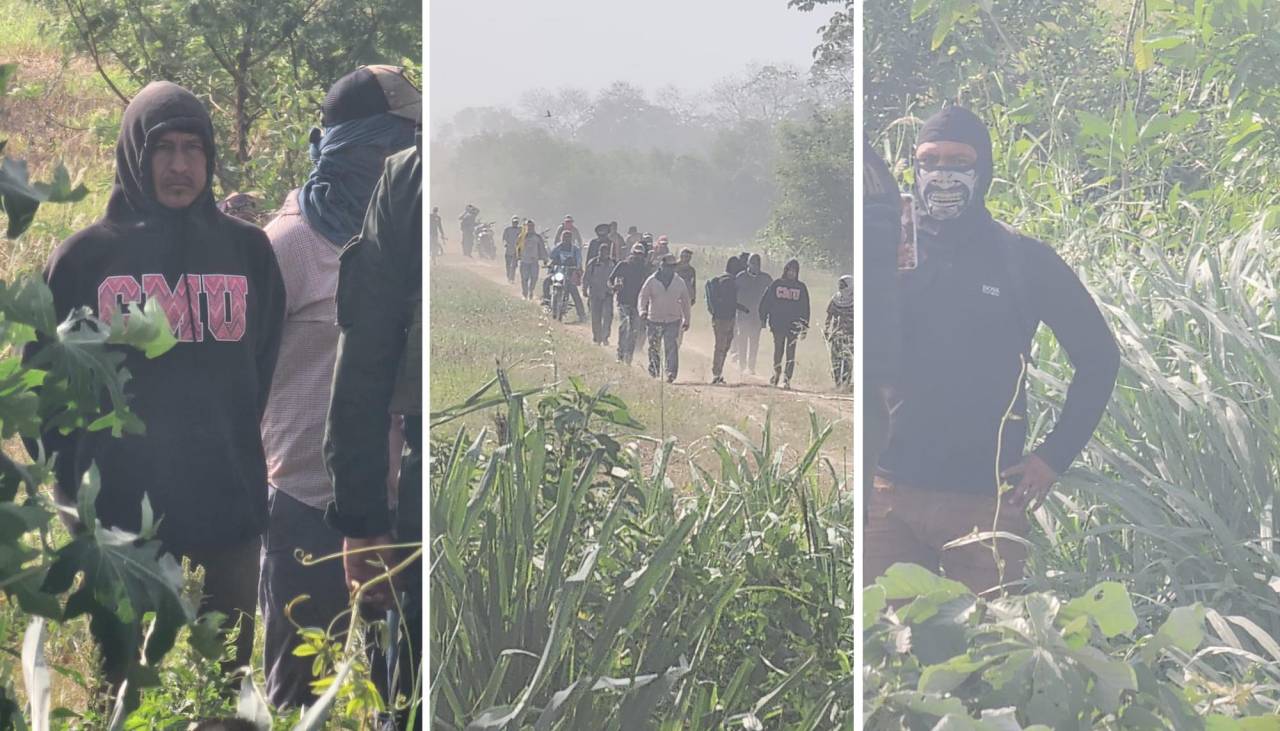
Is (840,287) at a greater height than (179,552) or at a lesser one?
greater

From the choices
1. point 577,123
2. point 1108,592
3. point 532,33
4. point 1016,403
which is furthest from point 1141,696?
point 532,33

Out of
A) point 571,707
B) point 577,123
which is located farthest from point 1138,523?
point 577,123

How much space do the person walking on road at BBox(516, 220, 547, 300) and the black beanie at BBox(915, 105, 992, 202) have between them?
112 cm

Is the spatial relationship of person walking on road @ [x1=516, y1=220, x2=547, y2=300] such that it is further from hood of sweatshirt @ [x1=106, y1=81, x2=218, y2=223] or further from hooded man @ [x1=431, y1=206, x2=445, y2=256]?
hood of sweatshirt @ [x1=106, y1=81, x2=218, y2=223]

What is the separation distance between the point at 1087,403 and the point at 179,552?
2.62 metres

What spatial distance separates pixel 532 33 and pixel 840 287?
1.13 meters

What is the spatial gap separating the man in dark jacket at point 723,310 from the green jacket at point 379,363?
0.85 m

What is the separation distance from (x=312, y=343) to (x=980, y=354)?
6.30ft

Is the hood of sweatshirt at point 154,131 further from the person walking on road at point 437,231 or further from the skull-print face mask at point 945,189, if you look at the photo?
the skull-print face mask at point 945,189

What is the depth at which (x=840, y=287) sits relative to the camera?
4.00 m

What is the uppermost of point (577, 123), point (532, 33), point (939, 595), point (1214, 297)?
point (532, 33)

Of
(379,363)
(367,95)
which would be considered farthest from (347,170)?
(379,363)

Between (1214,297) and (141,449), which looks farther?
(1214,297)

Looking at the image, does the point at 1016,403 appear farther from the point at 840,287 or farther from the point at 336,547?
the point at 336,547
